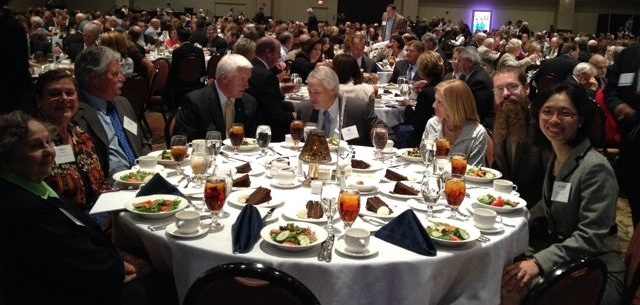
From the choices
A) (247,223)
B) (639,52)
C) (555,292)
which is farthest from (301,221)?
(639,52)

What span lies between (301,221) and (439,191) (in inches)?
22.5

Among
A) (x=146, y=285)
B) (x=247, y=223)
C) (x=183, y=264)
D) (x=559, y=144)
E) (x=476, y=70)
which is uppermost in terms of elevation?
(x=476, y=70)

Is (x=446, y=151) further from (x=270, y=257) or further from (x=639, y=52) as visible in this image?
(x=639, y=52)

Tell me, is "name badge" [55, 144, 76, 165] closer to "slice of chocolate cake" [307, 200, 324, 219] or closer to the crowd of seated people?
the crowd of seated people

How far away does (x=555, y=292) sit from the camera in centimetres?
173

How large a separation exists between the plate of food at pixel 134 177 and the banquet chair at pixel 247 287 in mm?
1148

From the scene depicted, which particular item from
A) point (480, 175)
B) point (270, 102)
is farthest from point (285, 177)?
point (270, 102)

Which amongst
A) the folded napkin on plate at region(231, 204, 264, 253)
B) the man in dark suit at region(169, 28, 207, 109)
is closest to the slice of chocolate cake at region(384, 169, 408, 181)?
the folded napkin on plate at region(231, 204, 264, 253)

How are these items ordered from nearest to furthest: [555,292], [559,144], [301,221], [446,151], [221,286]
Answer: [221,286] → [555,292] → [301,221] → [559,144] → [446,151]

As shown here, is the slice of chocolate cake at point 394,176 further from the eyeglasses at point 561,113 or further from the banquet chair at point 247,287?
the banquet chair at point 247,287

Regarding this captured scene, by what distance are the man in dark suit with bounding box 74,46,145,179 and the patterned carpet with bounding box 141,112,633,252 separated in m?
3.09

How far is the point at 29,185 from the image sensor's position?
1976 millimetres

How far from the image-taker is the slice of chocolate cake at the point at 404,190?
2.47 meters

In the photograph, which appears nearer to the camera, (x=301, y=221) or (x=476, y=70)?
(x=301, y=221)
